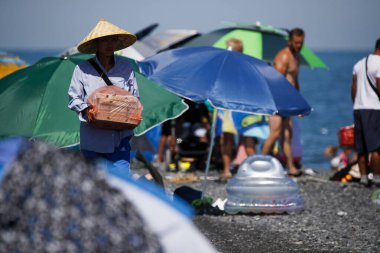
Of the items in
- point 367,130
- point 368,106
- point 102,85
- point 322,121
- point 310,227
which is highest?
point 102,85

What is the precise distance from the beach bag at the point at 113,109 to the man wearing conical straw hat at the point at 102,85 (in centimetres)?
8

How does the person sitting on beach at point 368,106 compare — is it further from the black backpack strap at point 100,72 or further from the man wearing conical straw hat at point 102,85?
the black backpack strap at point 100,72

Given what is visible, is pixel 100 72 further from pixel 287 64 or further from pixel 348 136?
pixel 348 136

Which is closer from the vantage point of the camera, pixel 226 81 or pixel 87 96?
pixel 87 96

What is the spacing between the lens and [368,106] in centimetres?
1216

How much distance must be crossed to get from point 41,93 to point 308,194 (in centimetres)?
436

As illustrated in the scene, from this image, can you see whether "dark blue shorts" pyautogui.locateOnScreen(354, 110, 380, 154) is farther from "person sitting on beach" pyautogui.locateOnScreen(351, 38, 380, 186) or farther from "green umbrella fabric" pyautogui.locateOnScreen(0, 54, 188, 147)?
"green umbrella fabric" pyautogui.locateOnScreen(0, 54, 188, 147)

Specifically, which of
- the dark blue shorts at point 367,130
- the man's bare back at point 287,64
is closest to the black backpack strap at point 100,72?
the dark blue shorts at point 367,130

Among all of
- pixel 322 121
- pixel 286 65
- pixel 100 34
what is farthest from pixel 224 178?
pixel 322 121

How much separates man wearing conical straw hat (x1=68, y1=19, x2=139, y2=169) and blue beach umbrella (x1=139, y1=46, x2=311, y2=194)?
200cm

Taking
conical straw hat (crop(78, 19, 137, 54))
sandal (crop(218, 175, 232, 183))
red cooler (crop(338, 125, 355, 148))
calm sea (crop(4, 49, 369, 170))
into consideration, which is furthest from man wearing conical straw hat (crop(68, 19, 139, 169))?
calm sea (crop(4, 49, 369, 170))

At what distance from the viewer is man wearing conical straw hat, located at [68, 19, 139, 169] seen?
24.1 feet

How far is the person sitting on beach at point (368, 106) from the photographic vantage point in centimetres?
1212

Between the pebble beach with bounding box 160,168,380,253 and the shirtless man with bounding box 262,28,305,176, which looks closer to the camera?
the pebble beach with bounding box 160,168,380,253
